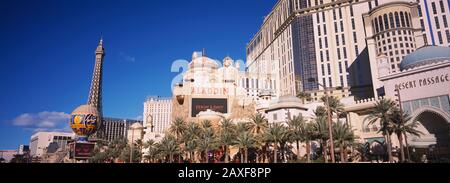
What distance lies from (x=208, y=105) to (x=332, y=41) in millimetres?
49893

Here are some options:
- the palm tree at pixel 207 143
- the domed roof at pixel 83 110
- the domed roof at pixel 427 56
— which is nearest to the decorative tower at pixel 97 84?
the domed roof at pixel 83 110

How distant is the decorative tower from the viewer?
449 ft

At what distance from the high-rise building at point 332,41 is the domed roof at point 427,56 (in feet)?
Result: 119

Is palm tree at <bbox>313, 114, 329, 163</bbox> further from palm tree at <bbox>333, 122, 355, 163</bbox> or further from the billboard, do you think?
the billboard

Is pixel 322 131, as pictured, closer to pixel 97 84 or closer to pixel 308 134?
pixel 308 134

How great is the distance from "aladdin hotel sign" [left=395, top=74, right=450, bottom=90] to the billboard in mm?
43024

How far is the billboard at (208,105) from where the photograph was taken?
80.1 metres

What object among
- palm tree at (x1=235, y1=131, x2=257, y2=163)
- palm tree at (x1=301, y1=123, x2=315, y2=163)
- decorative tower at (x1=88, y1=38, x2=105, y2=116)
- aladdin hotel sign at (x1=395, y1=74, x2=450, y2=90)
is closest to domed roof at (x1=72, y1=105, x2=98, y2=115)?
decorative tower at (x1=88, y1=38, x2=105, y2=116)

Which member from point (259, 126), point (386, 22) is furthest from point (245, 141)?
point (386, 22)

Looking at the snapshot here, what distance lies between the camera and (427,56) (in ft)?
156
